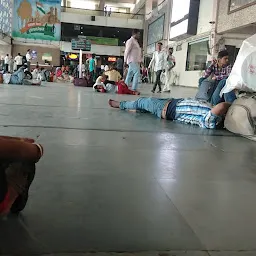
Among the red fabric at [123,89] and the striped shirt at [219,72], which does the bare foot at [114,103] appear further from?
the red fabric at [123,89]

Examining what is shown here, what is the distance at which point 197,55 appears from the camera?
59.8 ft

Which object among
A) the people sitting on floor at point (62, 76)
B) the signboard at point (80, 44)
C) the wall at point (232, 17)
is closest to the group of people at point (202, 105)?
the wall at point (232, 17)

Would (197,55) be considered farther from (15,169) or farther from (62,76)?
(15,169)

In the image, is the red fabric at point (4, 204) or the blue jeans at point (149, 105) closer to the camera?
the red fabric at point (4, 204)

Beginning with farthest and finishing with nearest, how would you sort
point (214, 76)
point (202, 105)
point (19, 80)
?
point (19, 80) → point (214, 76) → point (202, 105)

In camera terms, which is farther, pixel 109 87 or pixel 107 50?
pixel 107 50

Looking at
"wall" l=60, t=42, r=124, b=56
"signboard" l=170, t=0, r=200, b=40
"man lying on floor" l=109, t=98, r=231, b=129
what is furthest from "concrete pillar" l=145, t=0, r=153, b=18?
"man lying on floor" l=109, t=98, r=231, b=129

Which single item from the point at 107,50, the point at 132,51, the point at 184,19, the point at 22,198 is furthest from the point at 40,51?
the point at 22,198

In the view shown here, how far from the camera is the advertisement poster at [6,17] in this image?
60.9ft

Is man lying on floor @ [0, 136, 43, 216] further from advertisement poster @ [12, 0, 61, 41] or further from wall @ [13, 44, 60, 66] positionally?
wall @ [13, 44, 60, 66]

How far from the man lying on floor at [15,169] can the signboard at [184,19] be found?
1800cm

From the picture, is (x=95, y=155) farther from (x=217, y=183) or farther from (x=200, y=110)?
(x=200, y=110)

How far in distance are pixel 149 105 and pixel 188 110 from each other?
71 centimetres

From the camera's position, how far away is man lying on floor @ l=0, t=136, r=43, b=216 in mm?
1097
